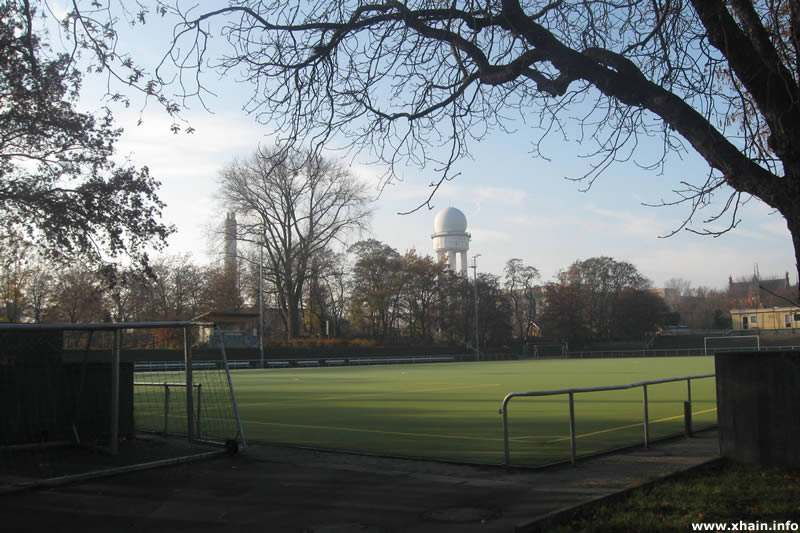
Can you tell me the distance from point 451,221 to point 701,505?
97.9 metres

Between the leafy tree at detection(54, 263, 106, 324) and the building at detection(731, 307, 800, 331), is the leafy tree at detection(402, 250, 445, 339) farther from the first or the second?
the building at detection(731, 307, 800, 331)

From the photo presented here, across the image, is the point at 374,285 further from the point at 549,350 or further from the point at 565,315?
the point at 565,315

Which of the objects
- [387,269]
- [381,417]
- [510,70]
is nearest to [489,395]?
[381,417]

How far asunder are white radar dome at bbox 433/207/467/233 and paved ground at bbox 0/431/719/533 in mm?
93722

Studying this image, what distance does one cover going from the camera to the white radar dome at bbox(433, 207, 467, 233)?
339ft

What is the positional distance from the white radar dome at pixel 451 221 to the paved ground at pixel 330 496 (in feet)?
307

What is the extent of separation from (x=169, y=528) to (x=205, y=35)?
5.83 meters

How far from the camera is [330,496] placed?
25.4 ft

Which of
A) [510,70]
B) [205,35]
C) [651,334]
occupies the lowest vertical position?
[651,334]

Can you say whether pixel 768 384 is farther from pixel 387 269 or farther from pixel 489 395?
pixel 387 269

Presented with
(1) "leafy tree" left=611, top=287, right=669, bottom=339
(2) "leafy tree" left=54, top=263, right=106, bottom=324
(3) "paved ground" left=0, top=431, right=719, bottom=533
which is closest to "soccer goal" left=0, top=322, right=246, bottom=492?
(3) "paved ground" left=0, top=431, right=719, bottom=533

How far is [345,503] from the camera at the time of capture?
7.37 m

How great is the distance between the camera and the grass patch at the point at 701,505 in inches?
229

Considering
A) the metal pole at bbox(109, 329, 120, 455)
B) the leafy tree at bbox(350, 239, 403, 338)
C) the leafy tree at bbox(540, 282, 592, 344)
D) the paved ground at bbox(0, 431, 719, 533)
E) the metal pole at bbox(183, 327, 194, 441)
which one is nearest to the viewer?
the paved ground at bbox(0, 431, 719, 533)
